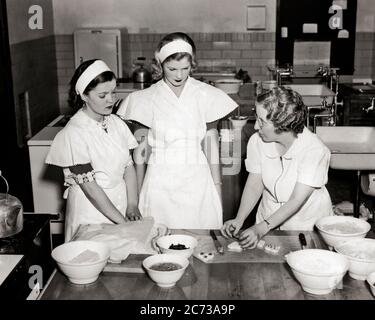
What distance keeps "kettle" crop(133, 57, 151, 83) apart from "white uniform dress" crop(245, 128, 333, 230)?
Answer: 14.7 ft

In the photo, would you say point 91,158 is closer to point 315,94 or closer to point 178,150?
point 178,150

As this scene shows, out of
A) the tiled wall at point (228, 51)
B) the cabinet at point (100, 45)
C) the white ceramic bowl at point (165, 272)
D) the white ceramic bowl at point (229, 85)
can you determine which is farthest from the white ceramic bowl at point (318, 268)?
the tiled wall at point (228, 51)

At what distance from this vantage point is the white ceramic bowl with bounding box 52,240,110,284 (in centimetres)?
222

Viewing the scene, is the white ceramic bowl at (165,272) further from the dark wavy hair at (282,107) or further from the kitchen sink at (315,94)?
the kitchen sink at (315,94)

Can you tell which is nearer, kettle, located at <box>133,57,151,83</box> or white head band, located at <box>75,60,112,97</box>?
white head band, located at <box>75,60,112,97</box>

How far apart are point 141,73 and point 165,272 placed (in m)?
5.46

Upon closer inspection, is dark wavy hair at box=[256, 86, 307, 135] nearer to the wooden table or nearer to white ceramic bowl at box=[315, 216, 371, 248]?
white ceramic bowl at box=[315, 216, 371, 248]

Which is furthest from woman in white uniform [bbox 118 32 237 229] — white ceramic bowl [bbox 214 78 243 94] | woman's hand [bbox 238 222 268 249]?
white ceramic bowl [bbox 214 78 243 94]

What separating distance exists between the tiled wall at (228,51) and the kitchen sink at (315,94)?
5.65 feet

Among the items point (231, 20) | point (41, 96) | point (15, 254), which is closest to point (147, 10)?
point (231, 20)

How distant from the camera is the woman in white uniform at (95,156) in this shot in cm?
296

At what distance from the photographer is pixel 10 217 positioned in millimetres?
2695

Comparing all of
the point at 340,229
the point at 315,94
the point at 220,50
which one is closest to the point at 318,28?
the point at 220,50
